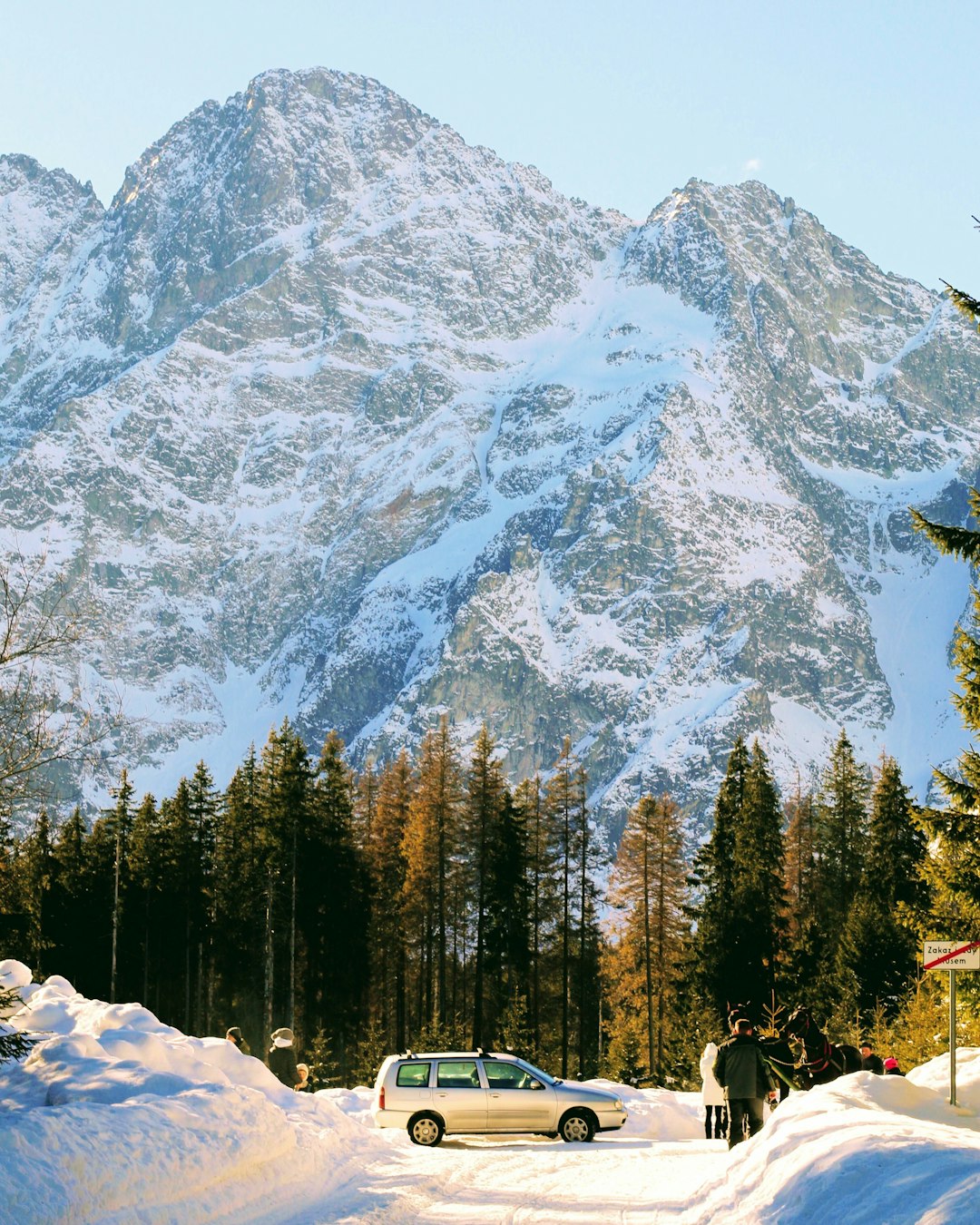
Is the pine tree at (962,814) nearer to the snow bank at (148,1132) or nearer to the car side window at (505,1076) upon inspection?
the car side window at (505,1076)

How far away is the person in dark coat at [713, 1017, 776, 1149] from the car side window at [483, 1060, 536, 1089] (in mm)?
5023

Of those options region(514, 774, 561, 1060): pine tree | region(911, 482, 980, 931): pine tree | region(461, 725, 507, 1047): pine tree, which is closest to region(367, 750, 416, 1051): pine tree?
region(461, 725, 507, 1047): pine tree

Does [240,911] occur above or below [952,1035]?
above

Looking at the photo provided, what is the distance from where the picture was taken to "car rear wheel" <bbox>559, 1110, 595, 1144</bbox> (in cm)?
2428

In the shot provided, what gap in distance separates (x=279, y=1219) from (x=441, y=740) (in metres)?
47.4

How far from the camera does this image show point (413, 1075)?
2433 centimetres

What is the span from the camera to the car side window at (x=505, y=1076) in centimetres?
2427

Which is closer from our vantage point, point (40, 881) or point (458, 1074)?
point (458, 1074)

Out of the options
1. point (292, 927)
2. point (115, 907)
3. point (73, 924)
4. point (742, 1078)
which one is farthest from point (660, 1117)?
point (73, 924)

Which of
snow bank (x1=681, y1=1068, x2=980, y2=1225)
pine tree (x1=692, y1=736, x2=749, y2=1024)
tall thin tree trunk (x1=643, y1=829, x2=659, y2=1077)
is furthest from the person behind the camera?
tall thin tree trunk (x1=643, y1=829, x2=659, y2=1077)

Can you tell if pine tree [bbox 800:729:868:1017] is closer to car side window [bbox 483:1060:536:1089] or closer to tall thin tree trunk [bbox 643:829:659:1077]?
tall thin tree trunk [bbox 643:829:659:1077]

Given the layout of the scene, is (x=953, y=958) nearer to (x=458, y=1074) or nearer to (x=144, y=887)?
(x=458, y=1074)

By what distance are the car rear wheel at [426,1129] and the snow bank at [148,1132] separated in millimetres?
1286

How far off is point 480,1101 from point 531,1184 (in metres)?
6.91
